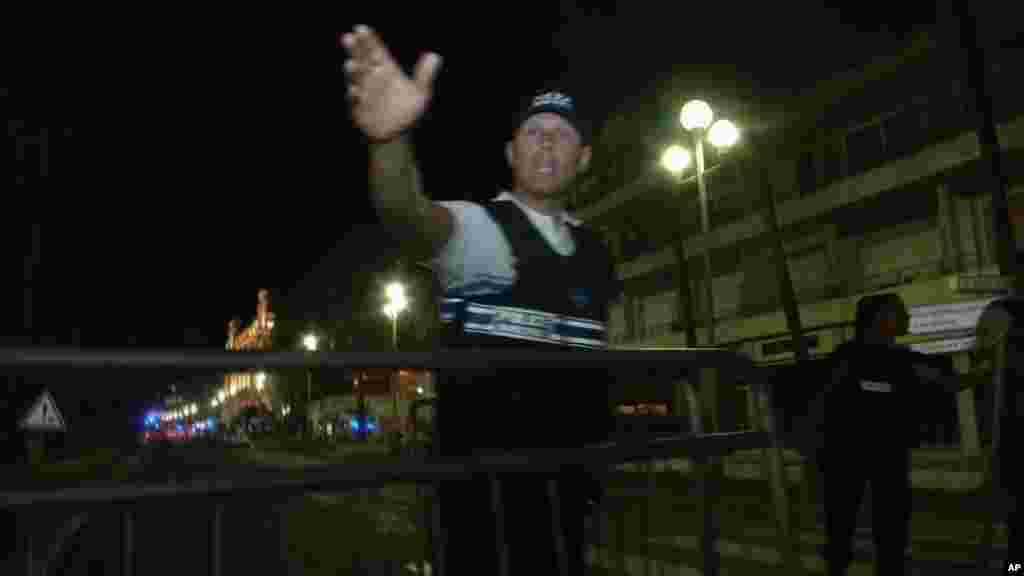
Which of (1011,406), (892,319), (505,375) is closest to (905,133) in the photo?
(892,319)

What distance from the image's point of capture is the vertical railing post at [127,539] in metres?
1.98

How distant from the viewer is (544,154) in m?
2.64

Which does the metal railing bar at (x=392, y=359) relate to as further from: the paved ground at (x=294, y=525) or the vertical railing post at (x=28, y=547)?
the vertical railing post at (x=28, y=547)

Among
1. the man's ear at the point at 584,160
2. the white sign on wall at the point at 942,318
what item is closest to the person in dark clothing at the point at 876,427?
the man's ear at the point at 584,160

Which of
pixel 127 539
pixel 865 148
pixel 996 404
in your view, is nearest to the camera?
pixel 127 539

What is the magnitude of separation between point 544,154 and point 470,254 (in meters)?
0.52

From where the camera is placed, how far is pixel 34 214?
1694 cm

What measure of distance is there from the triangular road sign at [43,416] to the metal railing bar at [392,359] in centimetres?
1413

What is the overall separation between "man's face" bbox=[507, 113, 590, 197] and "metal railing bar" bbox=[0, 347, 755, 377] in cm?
57

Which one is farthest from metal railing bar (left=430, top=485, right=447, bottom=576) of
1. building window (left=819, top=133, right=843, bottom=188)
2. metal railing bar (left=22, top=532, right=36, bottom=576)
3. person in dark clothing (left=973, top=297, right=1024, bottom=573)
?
building window (left=819, top=133, right=843, bottom=188)

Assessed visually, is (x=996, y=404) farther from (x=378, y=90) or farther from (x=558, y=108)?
(x=378, y=90)

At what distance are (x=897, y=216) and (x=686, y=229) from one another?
983cm

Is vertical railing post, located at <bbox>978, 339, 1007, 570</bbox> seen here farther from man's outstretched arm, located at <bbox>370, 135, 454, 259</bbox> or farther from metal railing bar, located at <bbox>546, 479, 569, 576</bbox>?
man's outstretched arm, located at <bbox>370, 135, 454, 259</bbox>

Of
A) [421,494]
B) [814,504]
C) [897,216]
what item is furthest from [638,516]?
[897,216]
